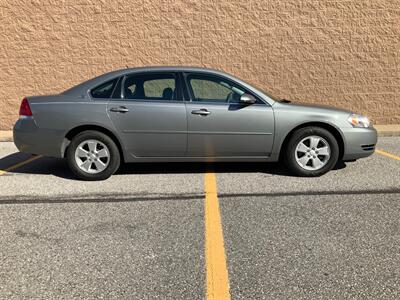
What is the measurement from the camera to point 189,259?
126 inches

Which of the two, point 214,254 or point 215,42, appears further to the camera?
point 215,42

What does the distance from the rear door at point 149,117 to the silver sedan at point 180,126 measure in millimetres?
13

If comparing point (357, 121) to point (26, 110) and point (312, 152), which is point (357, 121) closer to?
point (312, 152)

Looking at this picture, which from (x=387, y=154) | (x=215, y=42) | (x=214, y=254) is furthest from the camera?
(x=215, y=42)

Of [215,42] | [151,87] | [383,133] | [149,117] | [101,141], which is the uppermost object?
[215,42]

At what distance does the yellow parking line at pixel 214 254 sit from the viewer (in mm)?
2756

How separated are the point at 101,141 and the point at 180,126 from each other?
1.07 meters

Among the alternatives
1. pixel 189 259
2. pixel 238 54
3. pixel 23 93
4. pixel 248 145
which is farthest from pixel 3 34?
pixel 189 259

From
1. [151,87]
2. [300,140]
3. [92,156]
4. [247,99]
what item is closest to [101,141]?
[92,156]

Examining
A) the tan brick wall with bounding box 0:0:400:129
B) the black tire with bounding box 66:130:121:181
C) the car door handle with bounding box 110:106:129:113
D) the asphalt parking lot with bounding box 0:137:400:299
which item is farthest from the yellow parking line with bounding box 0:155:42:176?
the tan brick wall with bounding box 0:0:400:129

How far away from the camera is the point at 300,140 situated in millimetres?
5508

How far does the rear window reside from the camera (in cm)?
551

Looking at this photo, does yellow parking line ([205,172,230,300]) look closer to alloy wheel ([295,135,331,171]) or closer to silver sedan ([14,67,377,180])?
silver sedan ([14,67,377,180])

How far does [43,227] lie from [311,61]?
8.04 meters
